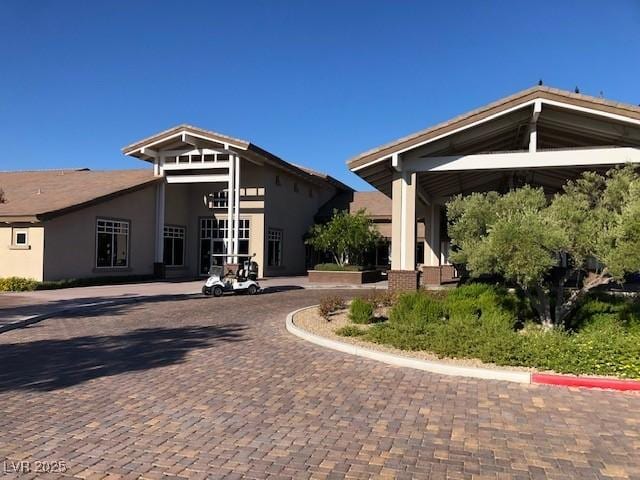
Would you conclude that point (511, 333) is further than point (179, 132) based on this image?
No

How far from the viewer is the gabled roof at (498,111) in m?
13.9

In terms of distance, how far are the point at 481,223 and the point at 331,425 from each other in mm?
6071

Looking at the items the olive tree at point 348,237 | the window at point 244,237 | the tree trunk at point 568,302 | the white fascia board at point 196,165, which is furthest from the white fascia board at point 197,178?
the tree trunk at point 568,302

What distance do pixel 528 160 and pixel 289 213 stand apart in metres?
20.4

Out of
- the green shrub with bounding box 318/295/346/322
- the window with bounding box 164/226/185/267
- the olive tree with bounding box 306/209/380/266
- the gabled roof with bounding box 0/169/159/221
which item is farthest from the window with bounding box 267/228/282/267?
the green shrub with bounding box 318/295/346/322

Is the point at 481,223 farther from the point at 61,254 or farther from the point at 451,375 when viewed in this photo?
the point at 61,254

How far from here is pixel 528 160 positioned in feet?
50.0

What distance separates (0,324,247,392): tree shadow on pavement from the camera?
7633 mm

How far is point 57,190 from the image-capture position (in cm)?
2762

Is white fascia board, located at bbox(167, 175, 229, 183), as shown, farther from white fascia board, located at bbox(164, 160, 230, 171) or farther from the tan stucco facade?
the tan stucco facade

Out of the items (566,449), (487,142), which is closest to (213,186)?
(487,142)

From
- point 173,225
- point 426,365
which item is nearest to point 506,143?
point 426,365

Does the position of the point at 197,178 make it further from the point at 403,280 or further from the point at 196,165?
the point at 403,280

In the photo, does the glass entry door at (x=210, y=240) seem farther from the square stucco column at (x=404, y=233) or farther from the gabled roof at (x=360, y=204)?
the square stucco column at (x=404, y=233)
